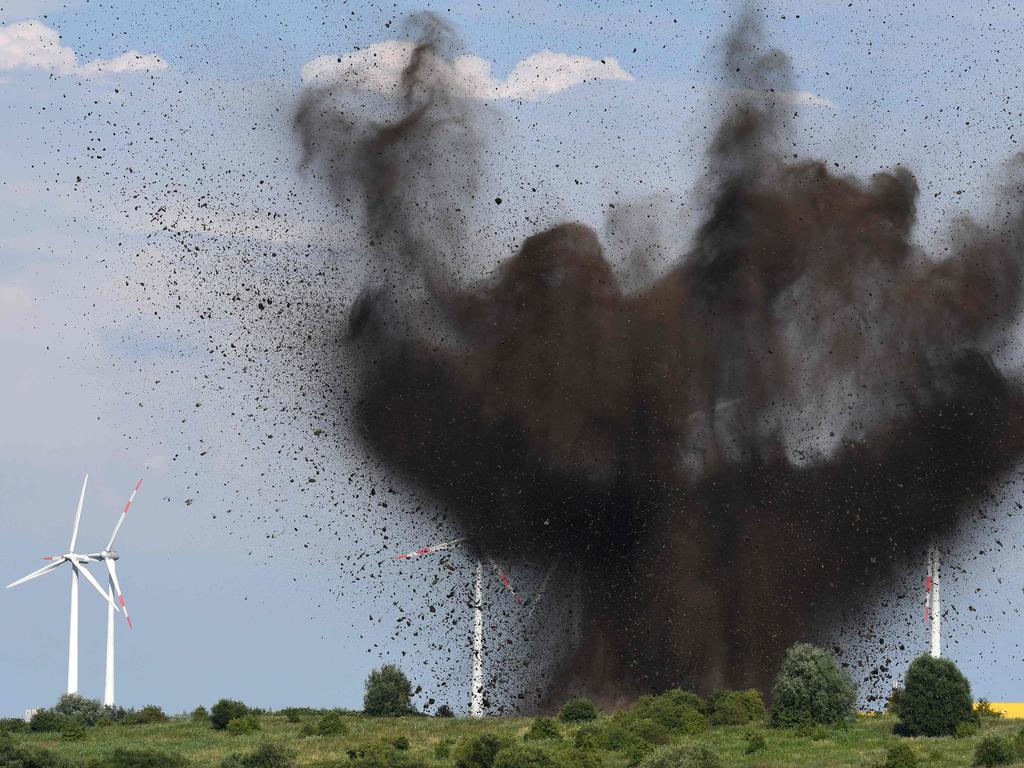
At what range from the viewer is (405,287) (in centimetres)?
12044

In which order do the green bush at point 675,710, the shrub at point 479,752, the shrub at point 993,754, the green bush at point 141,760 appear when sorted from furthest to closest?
the green bush at point 675,710
the green bush at point 141,760
the shrub at point 479,752
the shrub at point 993,754

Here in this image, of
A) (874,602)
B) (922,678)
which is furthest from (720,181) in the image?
(922,678)

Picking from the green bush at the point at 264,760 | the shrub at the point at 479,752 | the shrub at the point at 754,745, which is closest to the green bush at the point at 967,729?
the shrub at the point at 754,745

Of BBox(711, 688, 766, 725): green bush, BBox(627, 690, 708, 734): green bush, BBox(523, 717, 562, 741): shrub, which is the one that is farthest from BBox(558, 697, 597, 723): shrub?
BBox(711, 688, 766, 725): green bush

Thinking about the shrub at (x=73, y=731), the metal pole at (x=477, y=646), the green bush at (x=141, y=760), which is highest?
the metal pole at (x=477, y=646)

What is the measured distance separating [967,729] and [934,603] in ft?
61.9

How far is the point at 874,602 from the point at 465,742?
32779 mm

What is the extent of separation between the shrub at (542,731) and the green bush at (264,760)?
1406 centimetres

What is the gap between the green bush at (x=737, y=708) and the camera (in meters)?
105

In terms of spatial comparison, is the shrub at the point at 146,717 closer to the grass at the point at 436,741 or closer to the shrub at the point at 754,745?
the grass at the point at 436,741

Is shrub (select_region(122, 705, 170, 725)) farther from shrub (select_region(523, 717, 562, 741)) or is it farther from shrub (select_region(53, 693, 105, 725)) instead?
shrub (select_region(523, 717, 562, 741))

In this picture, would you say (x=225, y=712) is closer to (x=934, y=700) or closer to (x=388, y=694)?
(x=388, y=694)

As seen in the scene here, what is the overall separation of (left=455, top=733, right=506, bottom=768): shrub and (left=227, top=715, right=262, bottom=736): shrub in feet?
70.7

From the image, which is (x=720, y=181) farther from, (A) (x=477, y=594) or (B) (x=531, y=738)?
(B) (x=531, y=738)
